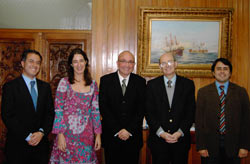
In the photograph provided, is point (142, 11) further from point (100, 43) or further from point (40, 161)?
point (40, 161)

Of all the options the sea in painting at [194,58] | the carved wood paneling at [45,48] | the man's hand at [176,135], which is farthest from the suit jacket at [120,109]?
the sea in painting at [194,58]

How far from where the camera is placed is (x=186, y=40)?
324 cm

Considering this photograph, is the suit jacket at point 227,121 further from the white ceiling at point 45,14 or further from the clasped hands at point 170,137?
the white ceiling at point 45,14

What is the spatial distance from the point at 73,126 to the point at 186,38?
2.23 m

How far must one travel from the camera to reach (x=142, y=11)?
3.17 m

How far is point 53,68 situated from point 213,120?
8.15 feet

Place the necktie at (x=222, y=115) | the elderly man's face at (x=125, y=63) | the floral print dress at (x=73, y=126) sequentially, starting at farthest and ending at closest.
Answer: the elderly man's face at (x=125, y=63), the necktie at (x=222, y=115), the floral print dress at (x=73, y=126)

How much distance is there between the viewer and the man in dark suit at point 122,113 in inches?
85.9

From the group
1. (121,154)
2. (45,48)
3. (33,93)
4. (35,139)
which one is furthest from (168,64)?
(45,48)

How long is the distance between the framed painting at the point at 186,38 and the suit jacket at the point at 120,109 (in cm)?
99

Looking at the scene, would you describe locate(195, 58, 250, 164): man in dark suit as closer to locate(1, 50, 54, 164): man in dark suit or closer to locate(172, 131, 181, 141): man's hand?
locate(172, 131, 181, 141): man's hand

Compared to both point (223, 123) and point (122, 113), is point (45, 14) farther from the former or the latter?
point (223, 123)

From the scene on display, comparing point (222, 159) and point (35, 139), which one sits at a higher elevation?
point (35, 139)

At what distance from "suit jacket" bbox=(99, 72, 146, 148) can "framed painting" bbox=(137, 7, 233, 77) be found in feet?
3.25
